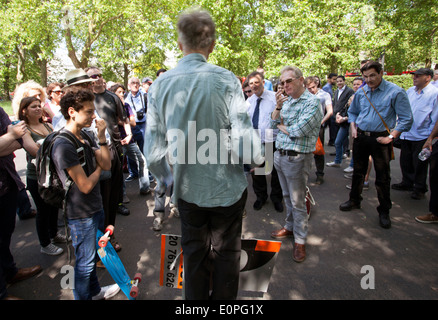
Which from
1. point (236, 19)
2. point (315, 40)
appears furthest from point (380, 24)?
point (236, 19)

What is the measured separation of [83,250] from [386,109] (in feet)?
12.7

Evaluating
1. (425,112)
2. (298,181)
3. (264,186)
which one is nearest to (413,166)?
(425,112)

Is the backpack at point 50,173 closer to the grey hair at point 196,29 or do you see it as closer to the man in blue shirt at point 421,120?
the grey hair at point 196,29

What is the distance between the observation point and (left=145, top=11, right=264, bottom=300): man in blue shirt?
147 centimetres

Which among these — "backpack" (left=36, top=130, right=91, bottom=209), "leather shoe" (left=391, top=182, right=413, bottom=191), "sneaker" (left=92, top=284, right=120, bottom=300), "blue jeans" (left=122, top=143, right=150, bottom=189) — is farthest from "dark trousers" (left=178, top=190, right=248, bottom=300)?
"leather shoe" (left=391, top=182, right=413, bottom=191)

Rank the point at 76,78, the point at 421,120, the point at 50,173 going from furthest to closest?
the point at 421,120, the point at 76,78, the point at 50,173

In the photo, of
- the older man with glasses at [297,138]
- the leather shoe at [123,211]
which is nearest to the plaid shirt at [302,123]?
the older man with glasses at [297,138]

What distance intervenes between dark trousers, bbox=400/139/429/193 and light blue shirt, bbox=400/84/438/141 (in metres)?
0.16

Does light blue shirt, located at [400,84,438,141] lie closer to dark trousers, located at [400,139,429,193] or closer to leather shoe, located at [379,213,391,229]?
dark trousers, located at [400,139,429,193]

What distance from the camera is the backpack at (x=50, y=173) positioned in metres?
1.88

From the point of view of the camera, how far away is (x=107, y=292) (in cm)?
241

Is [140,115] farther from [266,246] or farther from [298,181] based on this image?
[266,246]

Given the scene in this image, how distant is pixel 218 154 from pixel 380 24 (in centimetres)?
1888
